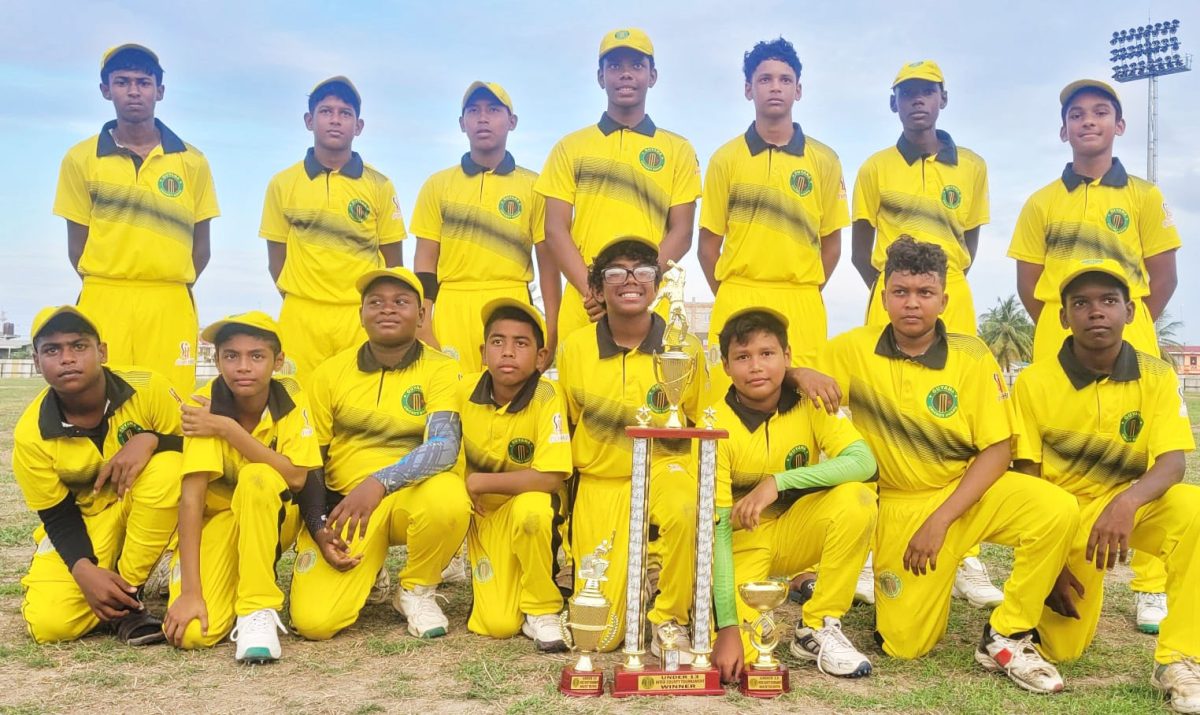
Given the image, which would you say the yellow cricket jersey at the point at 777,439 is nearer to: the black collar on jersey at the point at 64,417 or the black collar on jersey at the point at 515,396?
the black collar on jersey at the point at 515,396

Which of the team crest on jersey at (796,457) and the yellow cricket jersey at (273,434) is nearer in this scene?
the team crest on jersey at (796,457)

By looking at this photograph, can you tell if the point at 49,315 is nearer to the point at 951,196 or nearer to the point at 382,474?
the point at 382,474

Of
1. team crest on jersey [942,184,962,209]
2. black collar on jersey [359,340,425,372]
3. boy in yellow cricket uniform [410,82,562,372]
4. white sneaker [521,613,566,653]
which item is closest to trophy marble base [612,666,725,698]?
white sneaker [521,613,566,653]

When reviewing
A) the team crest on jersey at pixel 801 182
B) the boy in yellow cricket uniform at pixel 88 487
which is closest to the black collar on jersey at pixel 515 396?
the boy in yellow cricket uniform at pixel 88 487

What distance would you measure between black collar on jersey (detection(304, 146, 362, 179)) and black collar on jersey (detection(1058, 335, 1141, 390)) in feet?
14.7

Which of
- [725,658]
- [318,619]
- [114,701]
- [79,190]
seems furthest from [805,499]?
[79,190]

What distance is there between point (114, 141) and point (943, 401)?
517cm

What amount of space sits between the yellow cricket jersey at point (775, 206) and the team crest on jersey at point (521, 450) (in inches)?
67.5

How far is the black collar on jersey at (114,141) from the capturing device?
6.07m

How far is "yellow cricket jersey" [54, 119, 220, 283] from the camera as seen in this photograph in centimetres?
597

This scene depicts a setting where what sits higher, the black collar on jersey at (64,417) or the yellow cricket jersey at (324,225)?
the yellow cricket jersey at (324,225)

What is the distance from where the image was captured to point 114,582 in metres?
4.72

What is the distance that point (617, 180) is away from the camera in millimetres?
5953

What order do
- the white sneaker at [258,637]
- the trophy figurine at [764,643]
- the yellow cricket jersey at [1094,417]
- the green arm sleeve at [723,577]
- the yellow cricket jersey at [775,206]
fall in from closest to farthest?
the trophy figurine at [764,643]
the green arm sleeve at [723,577]
the white sneaker at [258,637]
the yellow cricket jersey at [1094,417]
the yellow cricket jersey at [775,206]
